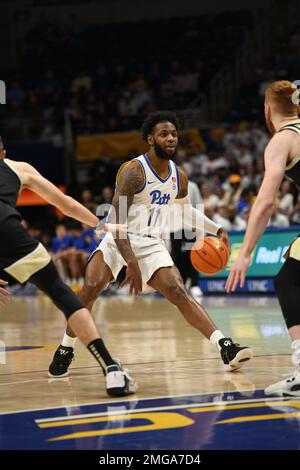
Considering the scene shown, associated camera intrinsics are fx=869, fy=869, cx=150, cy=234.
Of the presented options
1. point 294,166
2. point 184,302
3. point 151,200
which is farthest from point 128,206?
point 294,166

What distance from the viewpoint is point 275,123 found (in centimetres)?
561

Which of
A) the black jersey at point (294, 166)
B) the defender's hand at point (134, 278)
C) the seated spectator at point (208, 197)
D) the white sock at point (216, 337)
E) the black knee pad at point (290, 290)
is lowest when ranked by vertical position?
the white sock at point (216, 337)

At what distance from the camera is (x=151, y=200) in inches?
281

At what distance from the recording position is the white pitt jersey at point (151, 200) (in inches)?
280

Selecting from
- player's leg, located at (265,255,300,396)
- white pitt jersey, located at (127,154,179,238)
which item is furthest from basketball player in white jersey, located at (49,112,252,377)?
player's leg, located at (265,255,300,396)

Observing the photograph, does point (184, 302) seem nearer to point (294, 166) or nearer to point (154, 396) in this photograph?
point (154, 396)

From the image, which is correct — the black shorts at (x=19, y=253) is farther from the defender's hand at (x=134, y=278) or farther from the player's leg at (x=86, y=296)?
the player's leg at (x=86, y=296)

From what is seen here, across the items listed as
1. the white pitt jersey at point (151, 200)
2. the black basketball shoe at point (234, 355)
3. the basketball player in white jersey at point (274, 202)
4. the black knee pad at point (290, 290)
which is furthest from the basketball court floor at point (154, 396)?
the white pitt jersey at point (151, 200)

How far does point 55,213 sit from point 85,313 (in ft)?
61.5

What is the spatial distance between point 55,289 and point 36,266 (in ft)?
0.67

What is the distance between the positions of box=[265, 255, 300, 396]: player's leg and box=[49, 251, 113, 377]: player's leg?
1.92 metres

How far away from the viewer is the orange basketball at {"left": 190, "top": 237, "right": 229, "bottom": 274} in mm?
7809
